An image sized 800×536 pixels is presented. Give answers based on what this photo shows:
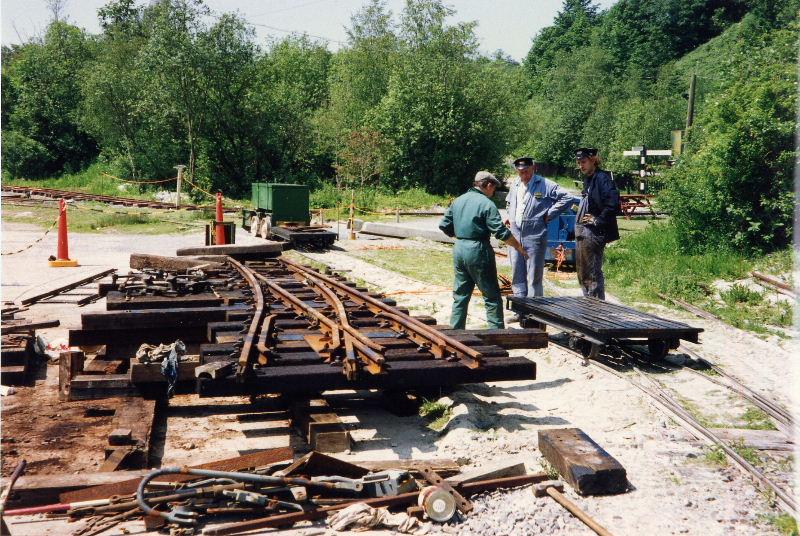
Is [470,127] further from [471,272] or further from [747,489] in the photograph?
[747,489]

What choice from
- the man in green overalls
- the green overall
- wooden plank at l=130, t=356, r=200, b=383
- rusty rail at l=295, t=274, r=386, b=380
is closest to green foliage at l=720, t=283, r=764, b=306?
the man in green overalls

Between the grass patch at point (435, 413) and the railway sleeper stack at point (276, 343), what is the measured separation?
0.59ft

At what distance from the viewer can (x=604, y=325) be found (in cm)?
728

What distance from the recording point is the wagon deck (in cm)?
717

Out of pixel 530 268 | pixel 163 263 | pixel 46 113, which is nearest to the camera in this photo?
pixel 530 268

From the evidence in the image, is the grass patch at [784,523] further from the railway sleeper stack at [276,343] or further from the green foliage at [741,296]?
the green foliage at [741,296]

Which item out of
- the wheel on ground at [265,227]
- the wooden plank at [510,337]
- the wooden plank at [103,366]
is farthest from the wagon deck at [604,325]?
the wheel on ground at [265,227]

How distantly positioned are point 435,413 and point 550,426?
0.97m

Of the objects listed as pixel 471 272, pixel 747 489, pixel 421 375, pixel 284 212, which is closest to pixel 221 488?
pixel 421 375

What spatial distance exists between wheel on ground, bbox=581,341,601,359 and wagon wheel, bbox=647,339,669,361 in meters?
0.54

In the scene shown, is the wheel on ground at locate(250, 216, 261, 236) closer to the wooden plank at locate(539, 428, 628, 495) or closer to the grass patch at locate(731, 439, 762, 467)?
the wooden plank at locate(539, 428, 628, 495)

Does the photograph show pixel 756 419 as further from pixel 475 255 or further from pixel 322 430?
pixel 322 430

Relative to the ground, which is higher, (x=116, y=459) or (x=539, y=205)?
(x=539, y=205)

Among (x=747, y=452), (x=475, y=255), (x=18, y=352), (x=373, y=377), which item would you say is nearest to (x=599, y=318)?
(x=475, y=255)
